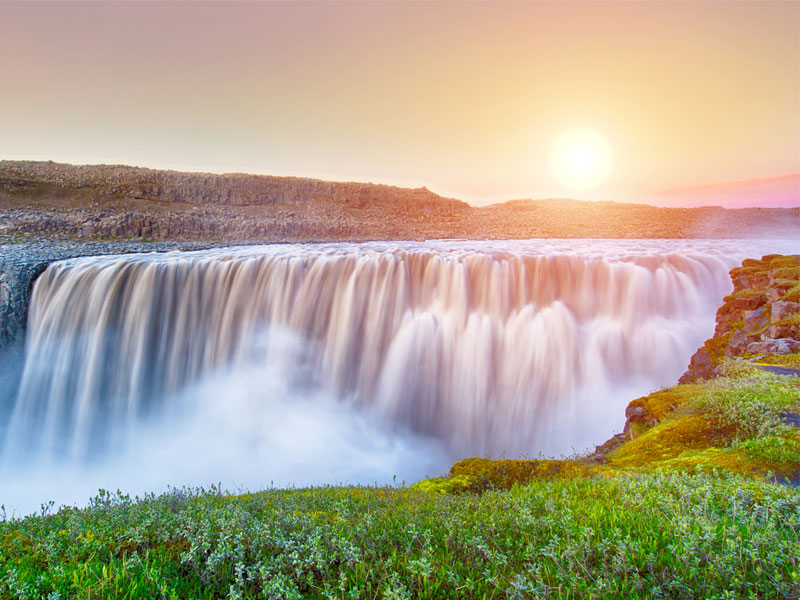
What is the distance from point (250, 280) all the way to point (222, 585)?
49.1 ft

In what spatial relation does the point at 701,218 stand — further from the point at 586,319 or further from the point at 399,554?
the point at 399,554

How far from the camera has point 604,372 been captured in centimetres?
1190

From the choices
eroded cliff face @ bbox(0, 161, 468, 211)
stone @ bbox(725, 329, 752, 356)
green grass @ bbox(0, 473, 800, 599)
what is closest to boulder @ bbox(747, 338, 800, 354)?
stone @ bbox(725, 329, 752, 356)

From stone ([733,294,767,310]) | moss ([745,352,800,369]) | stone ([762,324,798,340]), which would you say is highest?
stone ([733,294,767,310])

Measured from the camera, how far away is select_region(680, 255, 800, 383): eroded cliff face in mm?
7246

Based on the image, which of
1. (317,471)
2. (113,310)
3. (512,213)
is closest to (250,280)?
(113,310)

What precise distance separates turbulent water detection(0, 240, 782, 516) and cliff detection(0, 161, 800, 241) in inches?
743

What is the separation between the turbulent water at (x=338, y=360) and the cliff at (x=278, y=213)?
18862 mm

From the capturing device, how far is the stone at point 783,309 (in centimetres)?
767

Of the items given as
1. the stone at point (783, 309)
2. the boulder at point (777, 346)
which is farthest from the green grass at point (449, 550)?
the stone at point (783, 309)

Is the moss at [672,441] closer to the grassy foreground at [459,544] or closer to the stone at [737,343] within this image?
the grassy foreground at [459,544]

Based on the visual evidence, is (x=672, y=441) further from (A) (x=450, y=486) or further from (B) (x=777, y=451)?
(A) (x=450, y=486)

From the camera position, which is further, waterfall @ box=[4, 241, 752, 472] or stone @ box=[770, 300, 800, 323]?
waterfall @ box=[4, 241, 752, 472]

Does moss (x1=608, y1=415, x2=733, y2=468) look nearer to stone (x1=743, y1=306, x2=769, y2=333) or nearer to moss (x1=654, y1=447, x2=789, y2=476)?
moss (x1=654, y1=447, x2=789, y2=476)
